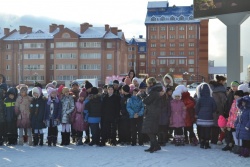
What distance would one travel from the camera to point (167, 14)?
9038 centimetres

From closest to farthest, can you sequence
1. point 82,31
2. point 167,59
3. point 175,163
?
1. point 175,163
2. point 82,31
3. point 167,59

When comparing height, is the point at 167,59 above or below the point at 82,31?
below

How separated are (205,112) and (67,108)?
3.86 metres

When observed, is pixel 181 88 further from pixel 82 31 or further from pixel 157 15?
pixel 157 15

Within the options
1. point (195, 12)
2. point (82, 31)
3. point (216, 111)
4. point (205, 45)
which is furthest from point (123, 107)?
point (205, 45)

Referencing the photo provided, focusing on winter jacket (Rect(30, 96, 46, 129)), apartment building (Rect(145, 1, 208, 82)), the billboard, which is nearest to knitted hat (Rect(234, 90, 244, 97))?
winter jacket (Rect(30, 96, 46, 129))

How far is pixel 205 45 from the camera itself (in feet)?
281

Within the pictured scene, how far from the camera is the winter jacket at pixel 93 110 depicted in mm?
10195

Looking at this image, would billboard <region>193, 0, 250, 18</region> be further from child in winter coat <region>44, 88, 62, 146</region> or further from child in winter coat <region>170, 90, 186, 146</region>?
child in winter coat <region>44, 88, 62, 146</region>

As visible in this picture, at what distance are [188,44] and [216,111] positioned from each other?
81334 millimetres

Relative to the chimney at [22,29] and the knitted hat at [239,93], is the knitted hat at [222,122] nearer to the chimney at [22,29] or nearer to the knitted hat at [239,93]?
the knitted hat at [239,93]

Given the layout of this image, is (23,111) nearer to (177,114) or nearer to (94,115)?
(94,115)

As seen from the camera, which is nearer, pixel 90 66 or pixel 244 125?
pixel 244 125

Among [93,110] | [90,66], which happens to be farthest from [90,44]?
[93,110]
